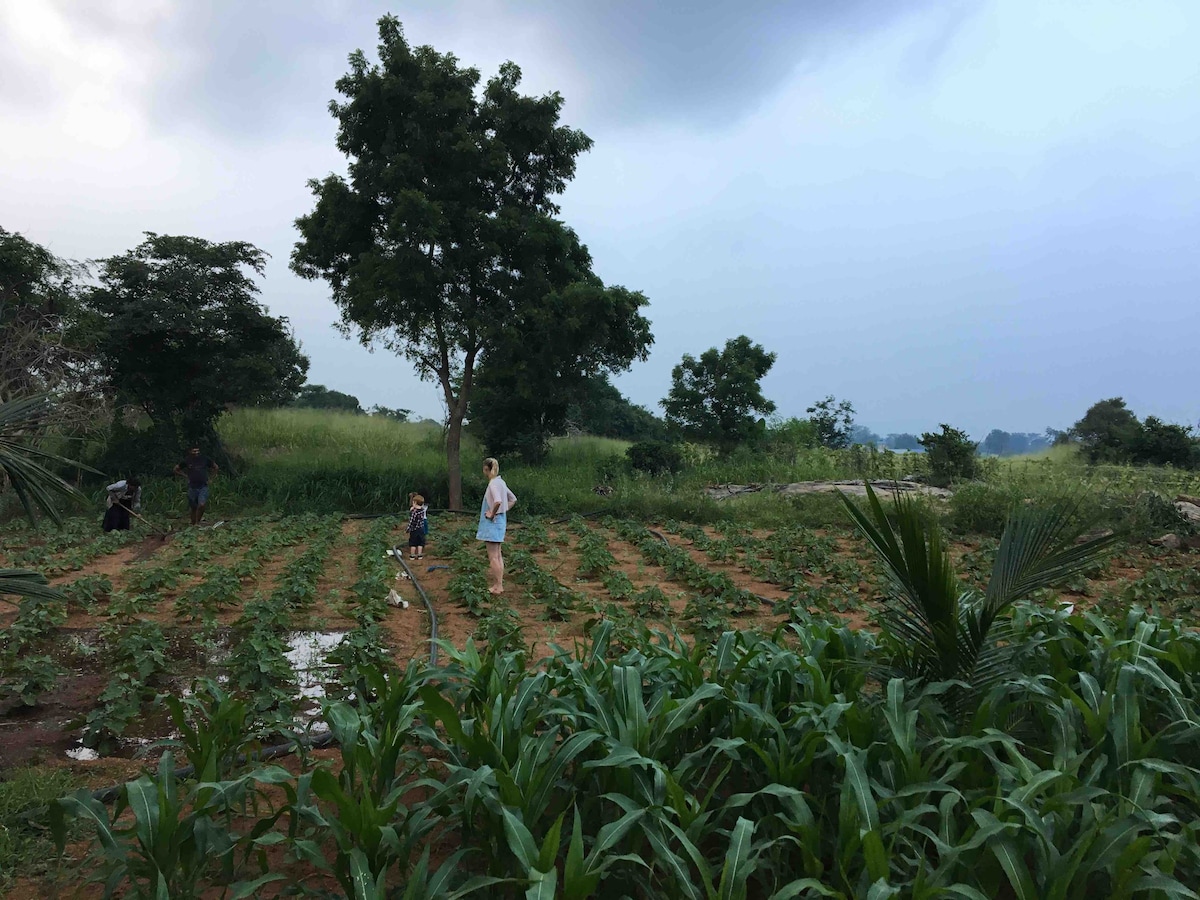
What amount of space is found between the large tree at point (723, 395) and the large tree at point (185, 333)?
14.0 metres

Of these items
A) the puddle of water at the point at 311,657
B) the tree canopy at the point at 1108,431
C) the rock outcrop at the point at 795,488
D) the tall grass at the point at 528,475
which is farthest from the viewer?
the tree canopy at the point at 1108,431

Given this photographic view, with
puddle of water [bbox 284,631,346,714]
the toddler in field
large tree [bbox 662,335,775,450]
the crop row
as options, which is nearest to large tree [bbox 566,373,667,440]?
large tree [bbox 662,335,775,450]

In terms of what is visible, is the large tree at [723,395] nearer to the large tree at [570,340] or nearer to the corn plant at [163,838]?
the large tree at [570,340]

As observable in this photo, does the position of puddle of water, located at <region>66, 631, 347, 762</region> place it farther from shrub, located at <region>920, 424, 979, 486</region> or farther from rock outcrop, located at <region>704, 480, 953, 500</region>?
shrub, located at <region>920, 424, 979, 486</region>

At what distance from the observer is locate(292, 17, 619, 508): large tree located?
48.3 ft

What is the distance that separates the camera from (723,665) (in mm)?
→ 3662

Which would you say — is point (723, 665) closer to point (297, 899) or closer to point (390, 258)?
point (297, 899)

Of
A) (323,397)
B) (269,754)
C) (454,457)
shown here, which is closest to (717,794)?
(269,754)

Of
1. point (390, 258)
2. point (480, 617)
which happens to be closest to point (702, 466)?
point (390, 258)

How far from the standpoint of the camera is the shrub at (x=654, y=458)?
2191 cm

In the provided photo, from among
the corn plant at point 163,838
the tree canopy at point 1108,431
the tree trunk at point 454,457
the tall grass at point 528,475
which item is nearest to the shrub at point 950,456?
the tall grass at point 528,475

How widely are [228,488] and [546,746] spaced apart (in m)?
16.9

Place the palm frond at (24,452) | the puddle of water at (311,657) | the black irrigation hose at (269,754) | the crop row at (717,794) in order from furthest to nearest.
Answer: the puddle of water at (311,657), the black irrigation hose at (269,754), the palm frond at (24,452), the crop row at (717,794)

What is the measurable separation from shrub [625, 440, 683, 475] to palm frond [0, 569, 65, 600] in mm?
18973
